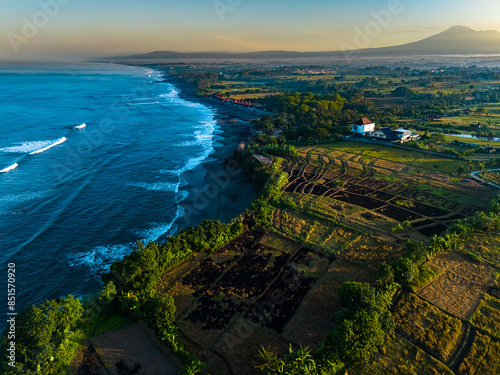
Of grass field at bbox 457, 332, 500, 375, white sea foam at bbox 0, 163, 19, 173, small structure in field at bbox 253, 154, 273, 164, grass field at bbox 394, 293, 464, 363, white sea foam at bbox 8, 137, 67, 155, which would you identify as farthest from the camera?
white sea foam at bbox 8, 137, 67, 155

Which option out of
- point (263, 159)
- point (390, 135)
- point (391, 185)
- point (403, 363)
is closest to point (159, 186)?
point (263, 159)

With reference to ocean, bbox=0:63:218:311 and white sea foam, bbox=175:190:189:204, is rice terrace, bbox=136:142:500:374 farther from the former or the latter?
white sea foam, bbox=175:190:189:204

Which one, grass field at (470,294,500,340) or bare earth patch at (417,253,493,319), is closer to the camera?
grass field at (470,294,500,340)

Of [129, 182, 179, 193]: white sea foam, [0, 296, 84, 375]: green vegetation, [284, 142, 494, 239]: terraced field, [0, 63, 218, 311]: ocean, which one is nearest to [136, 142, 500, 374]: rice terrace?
[284, 142, 494, 239]: terraced field

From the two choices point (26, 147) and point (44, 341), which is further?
point (26, 147)

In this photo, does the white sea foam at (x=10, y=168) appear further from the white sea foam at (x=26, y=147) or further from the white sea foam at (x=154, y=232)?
the white sea foam at (x=154, y=232)

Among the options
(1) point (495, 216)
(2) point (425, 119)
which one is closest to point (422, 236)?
(1) point (495, 216)

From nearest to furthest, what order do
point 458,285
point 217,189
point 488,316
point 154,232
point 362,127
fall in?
point 488,316 < point 458,285 < point 154,232 < point 217,189 < point 362,127

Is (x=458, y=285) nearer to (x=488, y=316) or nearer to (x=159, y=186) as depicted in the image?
(x=488, y=316)

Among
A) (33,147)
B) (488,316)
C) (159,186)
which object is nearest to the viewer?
(488,316)
